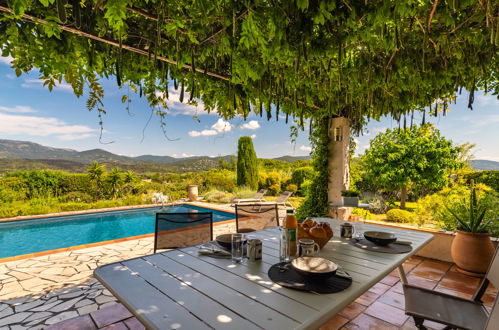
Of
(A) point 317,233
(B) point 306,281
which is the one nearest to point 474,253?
(A) point 317,233

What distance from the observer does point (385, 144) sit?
5.99m

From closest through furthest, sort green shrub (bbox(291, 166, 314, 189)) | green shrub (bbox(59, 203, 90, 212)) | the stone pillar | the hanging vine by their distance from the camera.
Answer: the stone pillar → the hanging vine → green shrub (bbox(59, 203, 90, 212)) → green shrub (bbox(291, 166, 314, 189))

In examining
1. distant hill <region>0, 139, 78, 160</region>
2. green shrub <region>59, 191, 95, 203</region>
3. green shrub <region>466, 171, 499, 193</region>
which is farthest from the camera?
distant hill <region>0, 139, 78, 160</region>

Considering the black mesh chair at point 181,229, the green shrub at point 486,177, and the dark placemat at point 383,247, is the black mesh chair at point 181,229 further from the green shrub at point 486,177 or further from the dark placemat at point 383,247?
the green shrub at point 486,177

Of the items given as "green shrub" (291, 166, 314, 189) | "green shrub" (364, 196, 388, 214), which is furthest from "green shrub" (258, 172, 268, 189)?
"green shrub" (364, 196, 388, 214)

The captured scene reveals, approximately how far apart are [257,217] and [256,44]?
1.79 metres

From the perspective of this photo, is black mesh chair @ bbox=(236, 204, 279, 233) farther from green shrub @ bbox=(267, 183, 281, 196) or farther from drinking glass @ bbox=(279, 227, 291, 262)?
green shrub @ bbox=(267, 183, 281, 196)

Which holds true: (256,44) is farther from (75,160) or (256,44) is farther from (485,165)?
(75,160)

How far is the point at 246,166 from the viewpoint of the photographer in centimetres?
1207

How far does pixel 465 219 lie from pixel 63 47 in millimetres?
4630

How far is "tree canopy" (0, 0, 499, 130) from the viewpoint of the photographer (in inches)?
65.3

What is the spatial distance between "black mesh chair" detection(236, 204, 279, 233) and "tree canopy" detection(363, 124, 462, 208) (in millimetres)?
3900

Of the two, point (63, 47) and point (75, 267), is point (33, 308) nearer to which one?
point (75, 267)

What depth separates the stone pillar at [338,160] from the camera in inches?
181
